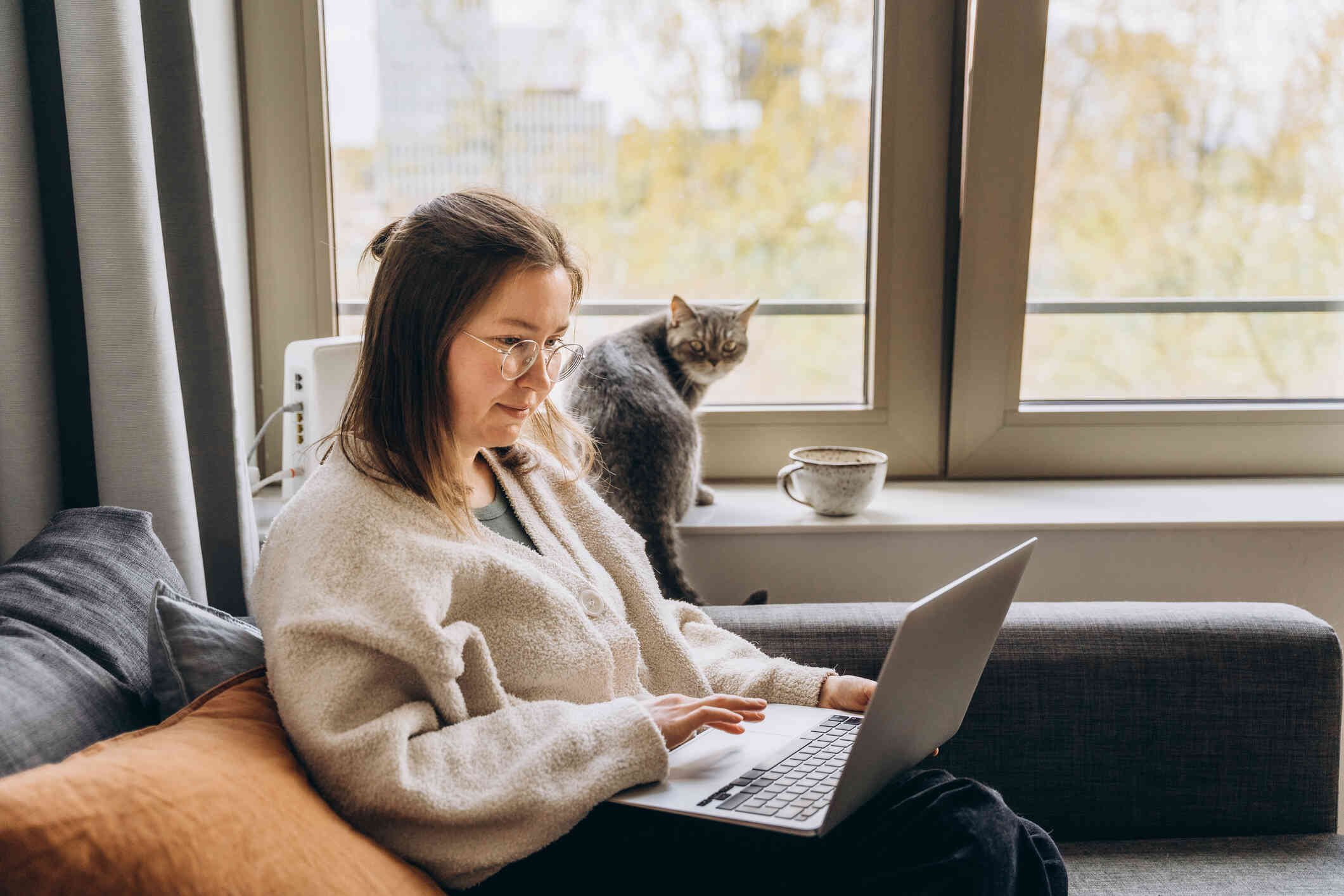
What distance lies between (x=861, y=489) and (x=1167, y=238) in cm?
82

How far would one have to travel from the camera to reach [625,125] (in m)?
1.85

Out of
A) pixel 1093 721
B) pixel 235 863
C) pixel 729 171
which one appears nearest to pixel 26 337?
pixel 235 863

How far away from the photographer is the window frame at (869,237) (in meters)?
1.78

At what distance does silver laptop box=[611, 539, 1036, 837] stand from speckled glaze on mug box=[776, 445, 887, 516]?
0.65 m

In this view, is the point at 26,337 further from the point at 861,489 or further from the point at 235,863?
the point at 861,489


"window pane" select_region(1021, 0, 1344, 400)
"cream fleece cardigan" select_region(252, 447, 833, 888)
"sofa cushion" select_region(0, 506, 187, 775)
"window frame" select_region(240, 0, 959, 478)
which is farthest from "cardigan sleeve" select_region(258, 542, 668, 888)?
"window pane" select_region(1021, 0, 1344, 400)

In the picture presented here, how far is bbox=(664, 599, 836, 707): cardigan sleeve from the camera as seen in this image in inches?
47.2

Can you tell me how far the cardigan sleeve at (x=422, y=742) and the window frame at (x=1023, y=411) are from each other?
49.2 inches

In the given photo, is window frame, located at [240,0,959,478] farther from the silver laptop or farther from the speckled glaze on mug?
the silver laptop

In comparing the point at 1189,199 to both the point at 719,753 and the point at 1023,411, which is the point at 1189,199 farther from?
the point at 719,753

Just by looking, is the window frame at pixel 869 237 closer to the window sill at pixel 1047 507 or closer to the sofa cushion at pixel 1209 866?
the window sill at pixel 1047 507

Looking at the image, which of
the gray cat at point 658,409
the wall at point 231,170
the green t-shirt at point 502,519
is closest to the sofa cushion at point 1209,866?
the gray cat at point 658,409

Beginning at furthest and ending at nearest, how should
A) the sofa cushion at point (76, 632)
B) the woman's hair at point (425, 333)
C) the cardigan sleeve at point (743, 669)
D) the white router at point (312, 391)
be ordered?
the white router at point (312, 391)
the cardigan sleeve at point (743, 669)
the woman's hair at point (425, 333)
the sofa cushion at point (76, 632)

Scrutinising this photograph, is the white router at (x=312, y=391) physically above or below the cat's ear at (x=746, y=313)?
below
